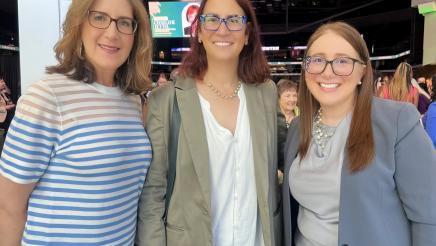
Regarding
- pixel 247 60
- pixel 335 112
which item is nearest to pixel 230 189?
pixel 335 112

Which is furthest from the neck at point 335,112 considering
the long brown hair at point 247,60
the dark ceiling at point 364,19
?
the dark ceiling at point 364,19

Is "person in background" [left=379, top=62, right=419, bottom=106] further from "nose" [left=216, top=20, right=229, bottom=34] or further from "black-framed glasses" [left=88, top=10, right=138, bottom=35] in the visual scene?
"black-framed glasses" [left=88, top=10, right=138, bottom=35]

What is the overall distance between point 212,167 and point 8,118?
10.5ft

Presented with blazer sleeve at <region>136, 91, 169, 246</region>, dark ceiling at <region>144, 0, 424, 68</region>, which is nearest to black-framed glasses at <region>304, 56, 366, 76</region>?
blazer sleeve at <region>136, 91, 169, 246</region>

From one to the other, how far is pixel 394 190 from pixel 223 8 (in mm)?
1043

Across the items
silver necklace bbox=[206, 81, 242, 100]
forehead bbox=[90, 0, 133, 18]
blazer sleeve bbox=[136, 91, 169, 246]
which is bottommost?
blazer sleeve bbox=[136, 91, 169, 246]

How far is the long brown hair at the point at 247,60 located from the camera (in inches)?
72.3

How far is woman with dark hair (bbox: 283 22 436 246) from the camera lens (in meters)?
1.41

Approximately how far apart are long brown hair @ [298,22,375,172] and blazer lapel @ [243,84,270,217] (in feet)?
0.55

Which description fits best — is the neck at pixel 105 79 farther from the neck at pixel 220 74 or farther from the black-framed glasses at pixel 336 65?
the black-framed glasses at pixel 336 65

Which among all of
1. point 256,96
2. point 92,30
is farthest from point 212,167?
point 92,30

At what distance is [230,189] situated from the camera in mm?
1652

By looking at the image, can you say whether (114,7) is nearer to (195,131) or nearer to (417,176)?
(195,131)

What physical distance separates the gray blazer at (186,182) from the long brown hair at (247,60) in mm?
178
